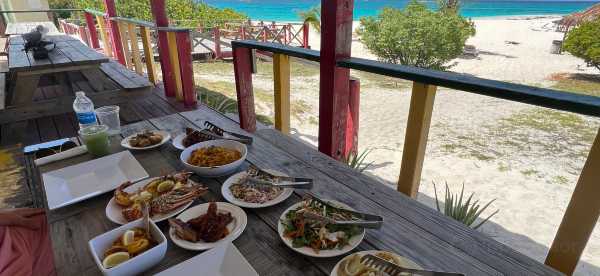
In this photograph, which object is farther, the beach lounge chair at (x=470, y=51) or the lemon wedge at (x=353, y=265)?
the beach lounge chair at (x=470, y=51)

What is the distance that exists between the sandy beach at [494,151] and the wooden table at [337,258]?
3.77 meters

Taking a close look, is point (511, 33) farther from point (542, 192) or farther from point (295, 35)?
point (542, 192)

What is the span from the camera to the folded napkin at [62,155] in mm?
1531

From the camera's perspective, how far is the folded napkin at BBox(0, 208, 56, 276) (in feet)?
4.40

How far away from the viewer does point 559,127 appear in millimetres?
8602

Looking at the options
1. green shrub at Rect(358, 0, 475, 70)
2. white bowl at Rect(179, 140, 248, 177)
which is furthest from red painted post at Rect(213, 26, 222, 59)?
white bowl at Rect(179, 140, 248, 177)

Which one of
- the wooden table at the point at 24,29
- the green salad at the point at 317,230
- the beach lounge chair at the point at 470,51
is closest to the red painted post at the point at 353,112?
the green salad at the point at 317,230

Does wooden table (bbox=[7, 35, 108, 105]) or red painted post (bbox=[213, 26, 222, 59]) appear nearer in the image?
wooden table (bbox=[7, 35, 108, 105])

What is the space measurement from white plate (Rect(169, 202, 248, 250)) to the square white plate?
0.06 meters

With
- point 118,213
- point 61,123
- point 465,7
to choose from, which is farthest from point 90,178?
point 465,7

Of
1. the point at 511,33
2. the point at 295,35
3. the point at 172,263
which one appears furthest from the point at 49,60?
the point at 511,33

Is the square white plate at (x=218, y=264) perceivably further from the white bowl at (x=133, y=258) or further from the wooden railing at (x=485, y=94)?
the wooden railing at (x=485, y=94)

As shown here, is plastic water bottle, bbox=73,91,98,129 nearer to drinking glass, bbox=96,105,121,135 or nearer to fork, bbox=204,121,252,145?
drinking glass, bbox=96,105,121,135

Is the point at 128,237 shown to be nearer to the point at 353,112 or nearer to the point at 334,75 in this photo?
the point at 334,75
